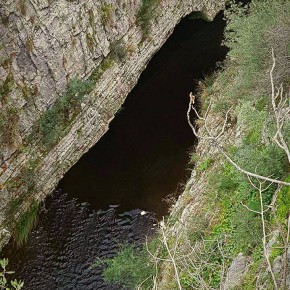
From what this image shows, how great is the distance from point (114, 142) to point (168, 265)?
8.67 meters

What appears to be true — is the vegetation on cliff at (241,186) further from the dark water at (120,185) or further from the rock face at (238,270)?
the dark water at (120,185)

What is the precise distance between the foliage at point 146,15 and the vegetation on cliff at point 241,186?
4.41 meters

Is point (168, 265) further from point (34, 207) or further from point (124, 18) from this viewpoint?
point (124, 18)

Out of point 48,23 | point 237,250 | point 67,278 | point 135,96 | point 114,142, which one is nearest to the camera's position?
point 237,250

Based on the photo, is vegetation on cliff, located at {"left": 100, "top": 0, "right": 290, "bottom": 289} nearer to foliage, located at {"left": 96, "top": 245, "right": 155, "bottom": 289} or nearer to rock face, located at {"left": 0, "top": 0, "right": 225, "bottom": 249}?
foliage, located at {"left": 96, "top": 245, "right": 155, "bottom": 289}

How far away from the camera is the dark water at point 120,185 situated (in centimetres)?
1459

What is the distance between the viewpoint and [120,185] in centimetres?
1730

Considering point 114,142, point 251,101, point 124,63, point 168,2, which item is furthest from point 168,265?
point 168,2

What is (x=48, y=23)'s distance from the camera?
1619 centimetres

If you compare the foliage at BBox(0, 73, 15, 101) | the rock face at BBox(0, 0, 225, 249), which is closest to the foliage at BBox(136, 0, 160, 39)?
the rock face at BBox(0, 0, 225, 249)

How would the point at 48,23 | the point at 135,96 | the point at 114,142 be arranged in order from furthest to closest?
the point at 135,96 < the point at 114,142 < the point at 48,23

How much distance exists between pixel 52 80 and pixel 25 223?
5.10 m

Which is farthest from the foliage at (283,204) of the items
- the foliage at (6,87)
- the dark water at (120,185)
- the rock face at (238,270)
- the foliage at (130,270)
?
the foliage at (6,87)

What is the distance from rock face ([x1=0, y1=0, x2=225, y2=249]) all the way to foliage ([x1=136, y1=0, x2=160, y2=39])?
11.3 inches
